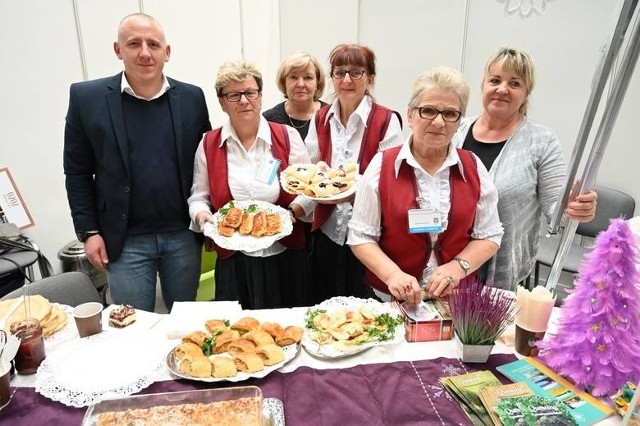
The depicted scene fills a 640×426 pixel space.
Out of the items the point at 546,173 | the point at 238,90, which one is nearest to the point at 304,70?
the point at 238,90

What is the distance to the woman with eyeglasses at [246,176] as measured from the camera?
2096 millimetres

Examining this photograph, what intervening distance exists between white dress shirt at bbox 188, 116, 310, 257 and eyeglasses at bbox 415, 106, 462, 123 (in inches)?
34.4

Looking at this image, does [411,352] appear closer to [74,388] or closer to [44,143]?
[74,388]

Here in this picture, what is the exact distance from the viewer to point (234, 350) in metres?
1.32

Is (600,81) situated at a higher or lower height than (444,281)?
higher

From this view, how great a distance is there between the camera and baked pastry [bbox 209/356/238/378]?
4.04ft

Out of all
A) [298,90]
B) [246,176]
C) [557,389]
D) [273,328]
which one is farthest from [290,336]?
[298,90]

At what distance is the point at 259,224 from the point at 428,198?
0.80 metres

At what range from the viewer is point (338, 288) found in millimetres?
2461

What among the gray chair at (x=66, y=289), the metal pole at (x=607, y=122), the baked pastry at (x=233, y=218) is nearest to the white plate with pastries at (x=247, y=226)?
the baked pastry at (x=233, y=218)

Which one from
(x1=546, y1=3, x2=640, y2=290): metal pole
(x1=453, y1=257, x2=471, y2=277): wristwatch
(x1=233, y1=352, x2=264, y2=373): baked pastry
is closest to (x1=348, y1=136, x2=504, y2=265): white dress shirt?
(x1=453, y1=257, x2=471, y2=277): wristwatch

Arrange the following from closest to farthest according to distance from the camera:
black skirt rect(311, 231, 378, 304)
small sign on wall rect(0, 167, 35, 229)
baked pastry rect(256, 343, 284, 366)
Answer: baked pastry rect(256, 343, 284, 366) → black skirt rect(311, 231, 378, 304) → small sign on wall rect(0, 167, 35, 229)

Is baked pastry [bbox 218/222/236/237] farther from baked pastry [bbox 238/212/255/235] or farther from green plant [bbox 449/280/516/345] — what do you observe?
green plant [bbox 449/280/516/345]

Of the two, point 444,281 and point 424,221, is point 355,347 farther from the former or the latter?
point 424,221
